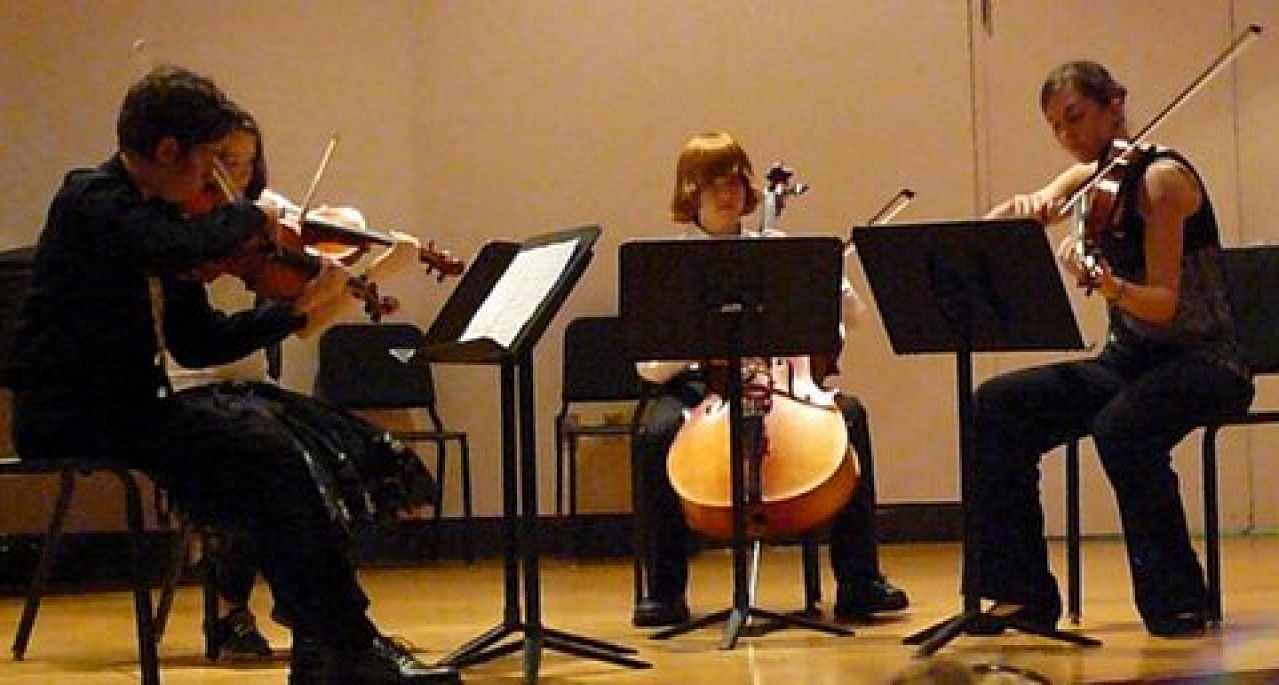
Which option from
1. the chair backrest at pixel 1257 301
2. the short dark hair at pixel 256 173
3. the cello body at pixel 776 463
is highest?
the short dark hair at pixel 256 173

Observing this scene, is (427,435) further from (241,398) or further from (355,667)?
(355,667)

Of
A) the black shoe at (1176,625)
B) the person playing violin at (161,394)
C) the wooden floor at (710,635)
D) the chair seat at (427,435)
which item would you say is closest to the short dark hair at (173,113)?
the person playing violin at (161,394)

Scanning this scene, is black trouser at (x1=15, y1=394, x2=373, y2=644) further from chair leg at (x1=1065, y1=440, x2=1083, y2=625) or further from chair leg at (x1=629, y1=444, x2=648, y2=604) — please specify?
chair leg at (x1=1065, y1=440, x2=1083, y2=625)

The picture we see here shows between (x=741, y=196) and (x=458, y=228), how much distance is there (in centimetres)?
241

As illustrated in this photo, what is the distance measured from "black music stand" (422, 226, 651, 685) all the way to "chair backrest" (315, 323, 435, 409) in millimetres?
2771

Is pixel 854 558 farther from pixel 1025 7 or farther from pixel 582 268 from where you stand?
pixel 1025 7

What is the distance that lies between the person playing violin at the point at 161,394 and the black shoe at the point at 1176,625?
167 cm

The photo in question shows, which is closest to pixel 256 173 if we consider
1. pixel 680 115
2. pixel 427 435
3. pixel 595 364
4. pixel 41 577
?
pixel 41 577

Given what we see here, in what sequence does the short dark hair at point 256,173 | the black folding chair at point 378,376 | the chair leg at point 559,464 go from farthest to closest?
the chair leg at point 559,464 → the black folding chair at point 378,376 → the short dark hair at point 256,173

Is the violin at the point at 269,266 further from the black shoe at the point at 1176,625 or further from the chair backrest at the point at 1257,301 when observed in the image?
the chair backrest at the point at 1257,301

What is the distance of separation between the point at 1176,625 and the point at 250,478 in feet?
6.94

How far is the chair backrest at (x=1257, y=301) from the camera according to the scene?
510 cm

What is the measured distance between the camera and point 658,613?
16.7ft

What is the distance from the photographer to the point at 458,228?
7.39 m
